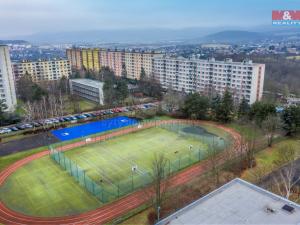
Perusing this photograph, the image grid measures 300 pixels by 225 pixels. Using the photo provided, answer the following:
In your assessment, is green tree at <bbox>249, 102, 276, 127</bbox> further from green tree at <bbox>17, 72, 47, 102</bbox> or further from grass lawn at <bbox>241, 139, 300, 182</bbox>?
green tree at <bbox>17, 72, 47, 102</bbox>

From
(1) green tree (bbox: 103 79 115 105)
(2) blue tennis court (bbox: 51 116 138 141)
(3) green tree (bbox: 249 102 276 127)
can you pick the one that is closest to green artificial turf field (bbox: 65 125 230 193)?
(2) blue tennis court (bbox: 51 116 138 141)

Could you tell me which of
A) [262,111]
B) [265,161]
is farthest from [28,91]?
[265,161]

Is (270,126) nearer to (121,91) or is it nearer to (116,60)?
(121,91)

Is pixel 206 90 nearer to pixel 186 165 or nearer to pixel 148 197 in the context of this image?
pixel 186 165

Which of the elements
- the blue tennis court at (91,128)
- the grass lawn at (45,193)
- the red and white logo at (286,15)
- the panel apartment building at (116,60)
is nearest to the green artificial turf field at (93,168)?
the grass lawn at (45,193)

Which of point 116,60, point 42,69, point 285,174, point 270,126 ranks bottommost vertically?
point 285,174

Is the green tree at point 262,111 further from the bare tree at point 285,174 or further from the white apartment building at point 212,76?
the white apartment building at point 212,76

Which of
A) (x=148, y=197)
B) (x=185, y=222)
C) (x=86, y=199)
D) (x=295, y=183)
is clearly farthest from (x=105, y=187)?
(x=295, y=183)
